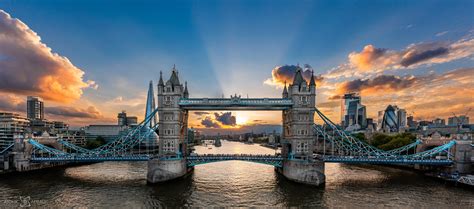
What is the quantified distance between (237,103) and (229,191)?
1642 centimetres

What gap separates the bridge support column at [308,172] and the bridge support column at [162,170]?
21.1 metres

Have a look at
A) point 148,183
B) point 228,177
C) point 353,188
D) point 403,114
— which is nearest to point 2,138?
point 148,183

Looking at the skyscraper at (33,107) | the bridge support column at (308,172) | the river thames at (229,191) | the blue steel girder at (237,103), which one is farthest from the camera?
the skyscraper at (33,107)

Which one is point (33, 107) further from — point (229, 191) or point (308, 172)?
point (308, 172)

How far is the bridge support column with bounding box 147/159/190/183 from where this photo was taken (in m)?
40.9

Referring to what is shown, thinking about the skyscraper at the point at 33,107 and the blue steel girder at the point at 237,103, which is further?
the skyscraper at the point at 33,107

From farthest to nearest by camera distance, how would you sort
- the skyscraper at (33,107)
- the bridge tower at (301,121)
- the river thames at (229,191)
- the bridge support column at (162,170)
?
the skyscraper at (33,107) → the bridge tower at (301,121) → the bridge support column at (162,170) → the river thames at (229,191)

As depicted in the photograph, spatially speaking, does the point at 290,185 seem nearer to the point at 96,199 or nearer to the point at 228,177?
the point at 228,177

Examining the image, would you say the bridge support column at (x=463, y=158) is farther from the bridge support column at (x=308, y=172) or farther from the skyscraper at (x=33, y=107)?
the skyscraper at (x=33, y=107)

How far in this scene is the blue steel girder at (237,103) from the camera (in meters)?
45.6

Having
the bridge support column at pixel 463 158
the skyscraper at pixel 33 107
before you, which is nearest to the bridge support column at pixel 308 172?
the bridge support column at pixel 463 158

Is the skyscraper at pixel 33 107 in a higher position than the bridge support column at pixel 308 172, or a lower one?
higher

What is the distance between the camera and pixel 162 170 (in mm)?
41188

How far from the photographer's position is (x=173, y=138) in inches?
1763
